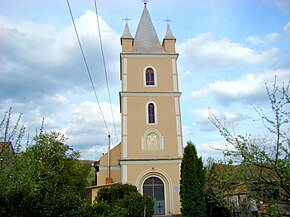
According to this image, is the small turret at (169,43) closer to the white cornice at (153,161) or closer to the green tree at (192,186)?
the white cornice at (153,161)

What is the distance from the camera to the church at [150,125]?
2192 centimetres

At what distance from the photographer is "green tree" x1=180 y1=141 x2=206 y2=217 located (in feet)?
A: 48.9

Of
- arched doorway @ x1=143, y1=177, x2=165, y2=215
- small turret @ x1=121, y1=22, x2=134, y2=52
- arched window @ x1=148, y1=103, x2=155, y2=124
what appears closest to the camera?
arched doorway @ x1=143, y1=177, x2=165, y2=215

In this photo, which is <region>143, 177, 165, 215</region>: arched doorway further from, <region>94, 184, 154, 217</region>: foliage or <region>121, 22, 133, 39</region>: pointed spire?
<region>121, 22, 133, 39</region>: pointed spire

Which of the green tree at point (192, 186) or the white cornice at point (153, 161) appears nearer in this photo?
the green tree at point (192, 186)

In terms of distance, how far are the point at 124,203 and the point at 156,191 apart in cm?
844

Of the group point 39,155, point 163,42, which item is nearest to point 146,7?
point 163,42

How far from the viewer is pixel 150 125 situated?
23.4 metres

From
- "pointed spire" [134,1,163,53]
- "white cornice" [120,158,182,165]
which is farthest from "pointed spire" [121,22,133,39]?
"white cornice" [120,158,182,165]

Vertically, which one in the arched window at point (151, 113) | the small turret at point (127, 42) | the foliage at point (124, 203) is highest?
the small turret at point (127, 42)

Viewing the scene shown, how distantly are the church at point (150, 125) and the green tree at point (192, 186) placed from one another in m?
6.24

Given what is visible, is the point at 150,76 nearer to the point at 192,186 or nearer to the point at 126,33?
the point at 126,33

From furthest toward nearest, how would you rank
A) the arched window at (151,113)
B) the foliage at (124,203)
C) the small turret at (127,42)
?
the small turret at (127,42) → the arched window at (151,113) → the foliage at (124,203)

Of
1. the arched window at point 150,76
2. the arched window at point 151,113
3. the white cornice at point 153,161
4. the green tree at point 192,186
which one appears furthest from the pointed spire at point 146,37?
the green tree at point 192,186
